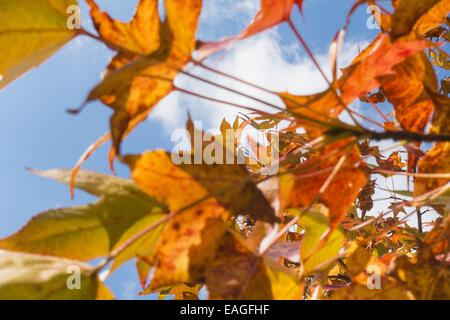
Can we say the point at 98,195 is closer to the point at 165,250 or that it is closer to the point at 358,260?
the point at 165,250

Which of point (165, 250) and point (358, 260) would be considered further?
point (358, 260)

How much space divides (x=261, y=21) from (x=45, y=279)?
37 cm

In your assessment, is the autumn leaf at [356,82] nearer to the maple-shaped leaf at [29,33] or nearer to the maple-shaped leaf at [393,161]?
the maple-shaped leaf at [29,33]

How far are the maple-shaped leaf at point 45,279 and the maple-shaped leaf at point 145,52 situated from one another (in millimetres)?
166

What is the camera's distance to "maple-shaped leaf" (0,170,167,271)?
427 mm

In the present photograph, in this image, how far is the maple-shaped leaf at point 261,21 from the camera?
1.26 feet

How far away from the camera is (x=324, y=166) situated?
1.74 feet

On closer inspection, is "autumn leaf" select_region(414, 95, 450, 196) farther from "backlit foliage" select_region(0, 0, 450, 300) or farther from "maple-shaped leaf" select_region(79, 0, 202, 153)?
"maple-shaped leaf" select_region(79, 0, 202, 153)

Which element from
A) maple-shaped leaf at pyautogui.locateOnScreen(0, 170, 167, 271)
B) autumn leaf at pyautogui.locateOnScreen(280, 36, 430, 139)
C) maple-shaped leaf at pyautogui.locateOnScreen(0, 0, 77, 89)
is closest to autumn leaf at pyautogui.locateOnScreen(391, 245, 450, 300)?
autumn leaf at pyautogui.locateOnScreen(280, 36, 430, 139)

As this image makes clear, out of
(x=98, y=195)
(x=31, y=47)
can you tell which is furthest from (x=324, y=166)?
(x=31, y=47)

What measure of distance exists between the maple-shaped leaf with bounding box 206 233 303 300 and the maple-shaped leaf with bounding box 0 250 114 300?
0.14 meters

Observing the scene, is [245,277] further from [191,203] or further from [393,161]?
[393,161]
